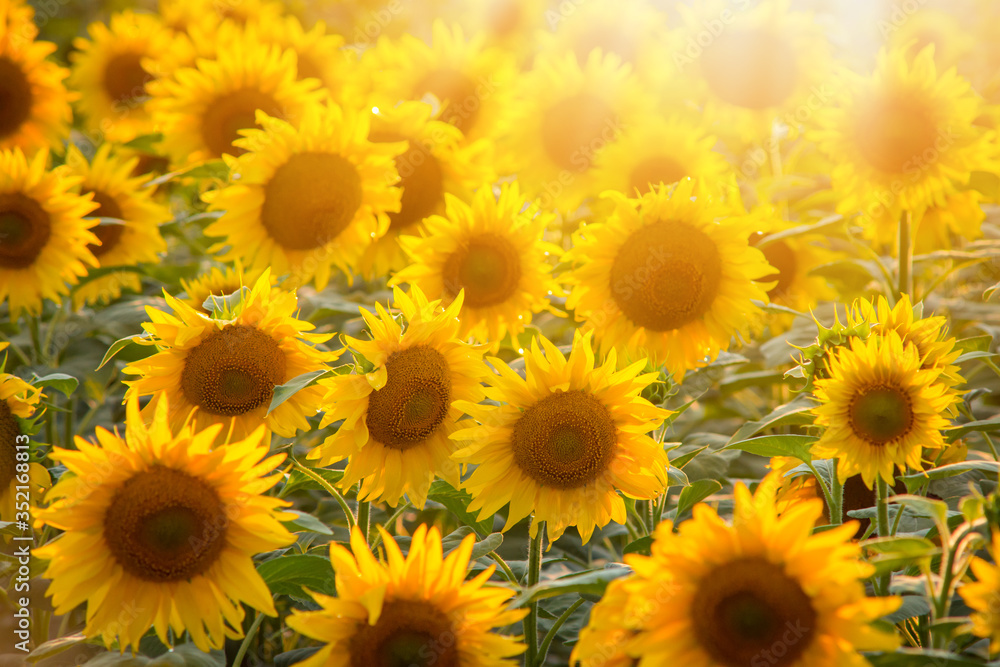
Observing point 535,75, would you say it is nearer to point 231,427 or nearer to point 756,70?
point 756,70

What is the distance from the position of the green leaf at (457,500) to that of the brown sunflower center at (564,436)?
8.6 inches

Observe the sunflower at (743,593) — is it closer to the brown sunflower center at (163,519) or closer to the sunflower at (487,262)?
the brown sunflower center at (163,519)

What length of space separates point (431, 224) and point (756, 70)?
1389 millimetres

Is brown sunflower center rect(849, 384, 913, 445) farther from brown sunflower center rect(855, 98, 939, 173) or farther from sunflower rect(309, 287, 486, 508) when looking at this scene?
brown sunflower center rect(855, 98, 939, 173)

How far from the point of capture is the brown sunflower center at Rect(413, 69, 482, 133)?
2734 millimetres

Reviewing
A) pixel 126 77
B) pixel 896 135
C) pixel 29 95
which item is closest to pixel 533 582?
pixel 896 135

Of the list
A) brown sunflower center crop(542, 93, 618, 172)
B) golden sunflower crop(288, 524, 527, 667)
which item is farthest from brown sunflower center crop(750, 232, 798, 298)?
golden sunflower crop(288, 524, 527, 667)

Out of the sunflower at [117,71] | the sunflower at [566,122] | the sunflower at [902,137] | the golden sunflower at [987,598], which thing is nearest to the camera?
the golden sunflower at [987,598]

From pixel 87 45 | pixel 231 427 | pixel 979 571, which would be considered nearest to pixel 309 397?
pixel 231 427

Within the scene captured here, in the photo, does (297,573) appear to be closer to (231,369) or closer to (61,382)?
(231,369)

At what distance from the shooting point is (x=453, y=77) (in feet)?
9.23

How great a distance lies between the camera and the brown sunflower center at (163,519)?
1306 millimetres

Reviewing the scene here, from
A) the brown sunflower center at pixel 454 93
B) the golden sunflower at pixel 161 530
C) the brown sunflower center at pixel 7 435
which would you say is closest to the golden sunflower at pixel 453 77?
the brown sunflower center at pixel 454 93

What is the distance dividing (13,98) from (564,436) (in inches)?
113
